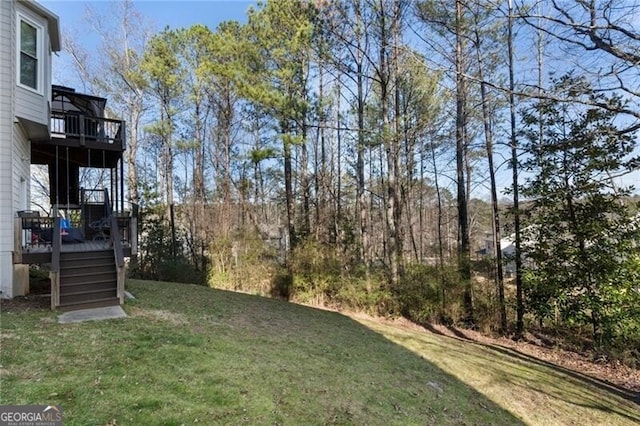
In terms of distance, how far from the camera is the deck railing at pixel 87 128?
25.8 ft

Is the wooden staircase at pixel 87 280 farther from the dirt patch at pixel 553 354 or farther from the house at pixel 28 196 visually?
the dirt patch at pixel 553 354

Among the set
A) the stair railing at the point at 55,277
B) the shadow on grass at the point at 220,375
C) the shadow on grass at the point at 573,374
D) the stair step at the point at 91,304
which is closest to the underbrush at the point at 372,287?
the shadow on grass at the point at 573,374

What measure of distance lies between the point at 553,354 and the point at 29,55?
45.1ft

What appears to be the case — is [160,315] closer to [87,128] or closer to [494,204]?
[87,128]

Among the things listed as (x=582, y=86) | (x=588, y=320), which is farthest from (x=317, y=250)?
(x=582, y=86)

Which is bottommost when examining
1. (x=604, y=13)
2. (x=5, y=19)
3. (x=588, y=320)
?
(x=588, y=320)

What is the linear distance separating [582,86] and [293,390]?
5.40 meters

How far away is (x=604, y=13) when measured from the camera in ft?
13.4

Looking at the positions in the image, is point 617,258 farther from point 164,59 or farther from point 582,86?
point 164,59

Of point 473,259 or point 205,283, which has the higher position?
point 473,259

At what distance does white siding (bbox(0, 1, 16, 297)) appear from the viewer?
5840 mm

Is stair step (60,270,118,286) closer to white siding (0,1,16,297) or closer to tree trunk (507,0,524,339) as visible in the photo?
white siding (0,1,16,297)

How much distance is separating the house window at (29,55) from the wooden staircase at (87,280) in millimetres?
3547

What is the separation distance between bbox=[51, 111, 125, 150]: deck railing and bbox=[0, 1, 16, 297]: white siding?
184 centimetres
